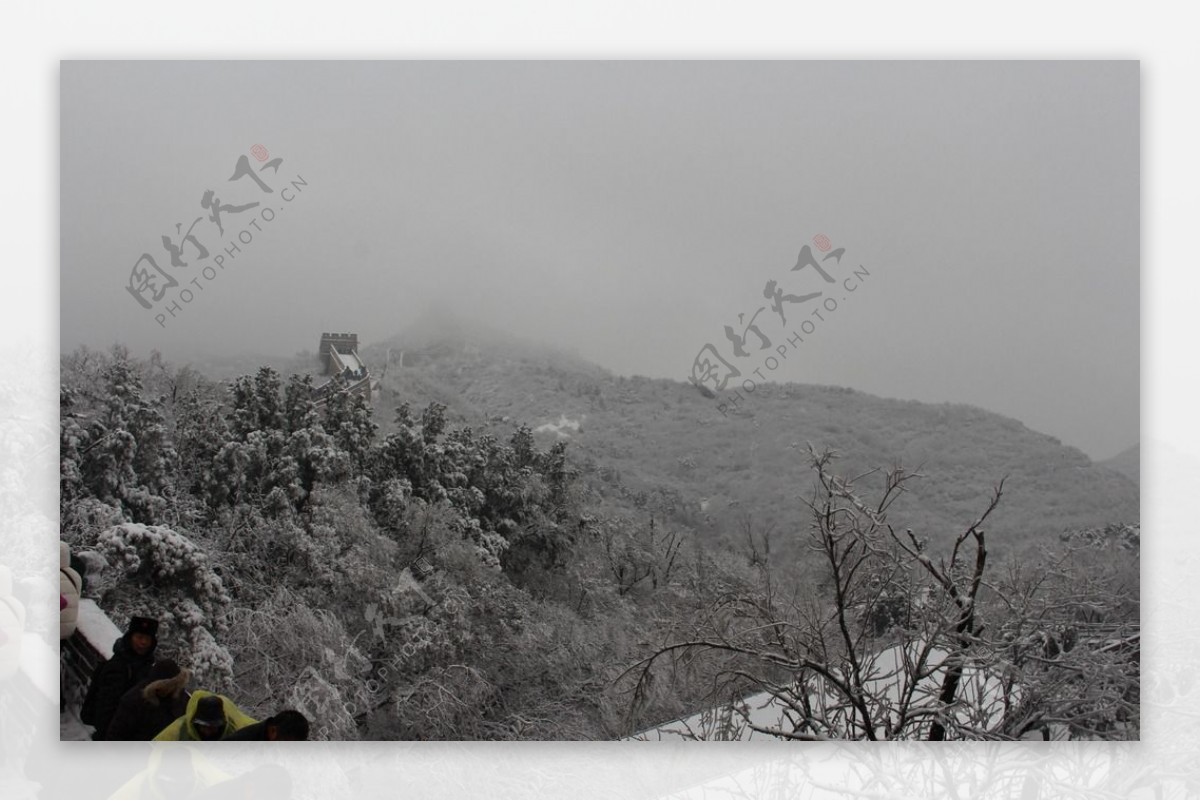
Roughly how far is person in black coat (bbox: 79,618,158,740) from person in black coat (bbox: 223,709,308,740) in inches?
18.1

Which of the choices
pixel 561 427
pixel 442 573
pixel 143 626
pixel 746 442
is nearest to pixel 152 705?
pixel 143 626

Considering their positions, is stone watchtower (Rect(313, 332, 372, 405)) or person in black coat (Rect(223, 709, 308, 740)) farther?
stone watchtower (Rect(313, 332, 372, 405))

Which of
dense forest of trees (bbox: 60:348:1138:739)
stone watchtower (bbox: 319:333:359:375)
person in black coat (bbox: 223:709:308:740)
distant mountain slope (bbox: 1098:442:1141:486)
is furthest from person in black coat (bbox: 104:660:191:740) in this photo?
distant mountain slope (bbox: 1098:442:1141:486)

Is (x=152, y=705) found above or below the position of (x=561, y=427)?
below

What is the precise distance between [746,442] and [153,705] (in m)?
2.67

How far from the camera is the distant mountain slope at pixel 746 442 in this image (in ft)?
17.0

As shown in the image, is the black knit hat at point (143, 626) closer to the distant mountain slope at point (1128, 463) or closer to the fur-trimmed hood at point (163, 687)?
the fur-trimmed hood at point (163, 687)

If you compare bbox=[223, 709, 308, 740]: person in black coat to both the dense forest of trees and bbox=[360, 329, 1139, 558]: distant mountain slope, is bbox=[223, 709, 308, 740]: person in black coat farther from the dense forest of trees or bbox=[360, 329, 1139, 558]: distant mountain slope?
bbox=[360, 329, 1139, 558]: distant mountain slope

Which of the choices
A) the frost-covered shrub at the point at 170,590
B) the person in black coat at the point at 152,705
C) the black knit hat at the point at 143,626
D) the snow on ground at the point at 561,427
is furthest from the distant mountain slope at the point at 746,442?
the person in black coat at the point at 152,705

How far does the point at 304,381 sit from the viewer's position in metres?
5.28

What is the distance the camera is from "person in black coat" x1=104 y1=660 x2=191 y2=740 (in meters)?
Result: 5.08

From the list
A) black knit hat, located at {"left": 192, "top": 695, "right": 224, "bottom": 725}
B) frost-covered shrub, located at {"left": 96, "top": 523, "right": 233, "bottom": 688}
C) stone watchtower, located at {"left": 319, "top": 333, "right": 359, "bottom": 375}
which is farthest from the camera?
stone watchtower, located at {"left": 319, "top": 333, "right": 359, "bottom": 375}

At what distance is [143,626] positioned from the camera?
5.10 meters

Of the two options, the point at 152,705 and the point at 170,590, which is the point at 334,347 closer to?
the point at 170,590
